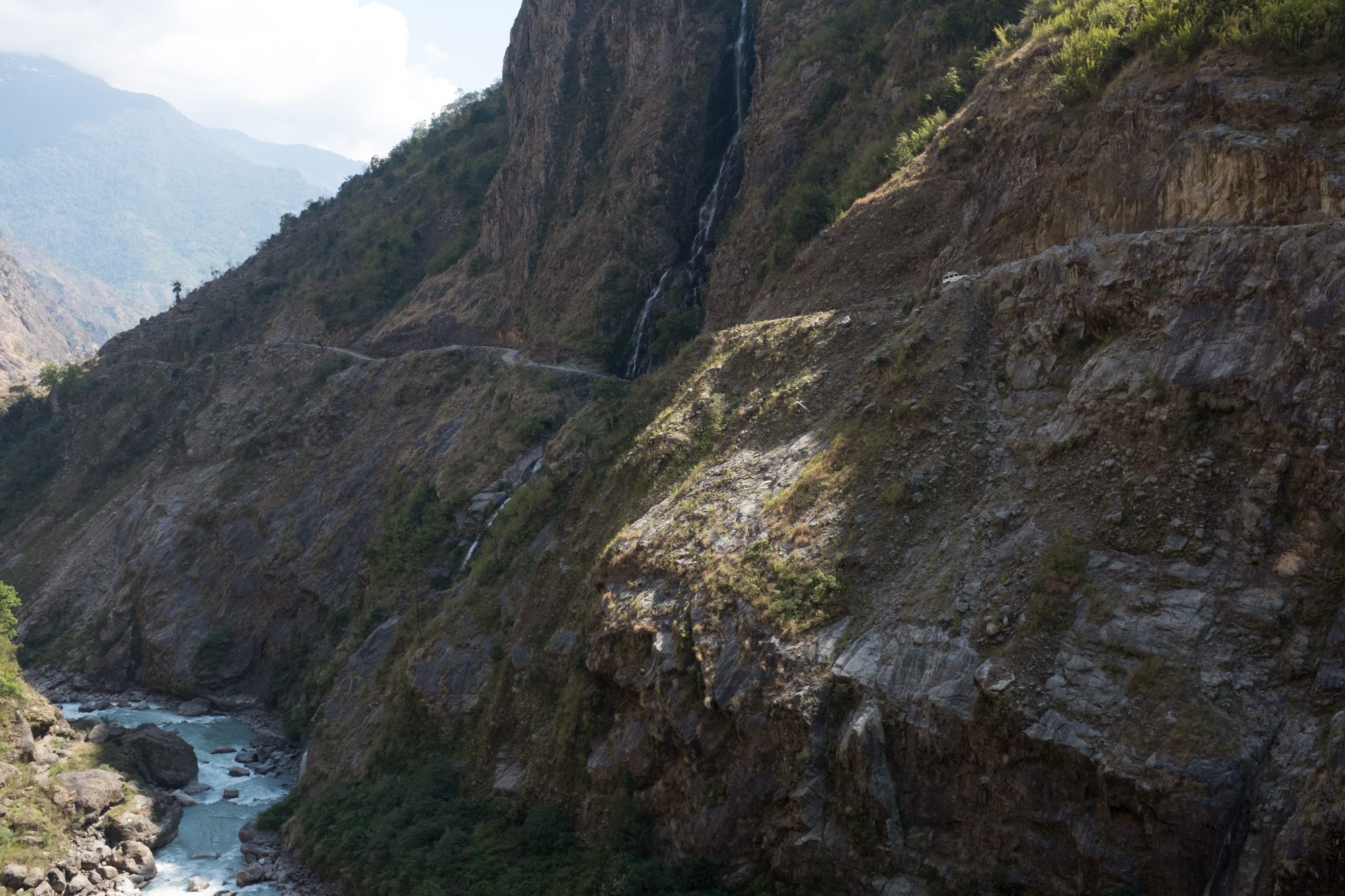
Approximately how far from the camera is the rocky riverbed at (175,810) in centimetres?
2397

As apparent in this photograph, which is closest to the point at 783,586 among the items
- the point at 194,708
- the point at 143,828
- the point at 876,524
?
the point at 876,524

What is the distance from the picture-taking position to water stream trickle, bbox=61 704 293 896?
81.9ft

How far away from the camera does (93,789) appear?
26.6 meters

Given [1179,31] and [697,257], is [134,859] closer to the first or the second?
[697,257]

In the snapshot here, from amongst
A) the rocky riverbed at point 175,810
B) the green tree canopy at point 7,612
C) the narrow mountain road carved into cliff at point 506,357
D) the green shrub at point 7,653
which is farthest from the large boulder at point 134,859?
the narrow mountain road carved into cliff at point 506,357

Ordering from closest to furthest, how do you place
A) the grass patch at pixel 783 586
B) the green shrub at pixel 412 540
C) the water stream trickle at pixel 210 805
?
the grass patch at pixel 783 586 < the water stream trickle at pixel 210 805 < the green shrub at pixel 412 540

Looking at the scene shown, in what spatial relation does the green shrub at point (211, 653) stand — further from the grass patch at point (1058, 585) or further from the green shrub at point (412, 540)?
the grass patch at point (1058, 585)

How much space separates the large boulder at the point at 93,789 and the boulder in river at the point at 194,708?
10.9m

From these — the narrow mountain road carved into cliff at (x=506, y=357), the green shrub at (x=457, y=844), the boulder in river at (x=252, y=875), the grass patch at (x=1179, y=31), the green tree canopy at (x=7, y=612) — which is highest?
the grass patch at (x=1179, y=31)

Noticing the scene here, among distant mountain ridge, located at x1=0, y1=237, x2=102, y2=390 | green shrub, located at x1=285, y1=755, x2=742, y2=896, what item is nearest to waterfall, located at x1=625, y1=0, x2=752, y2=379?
green shrub, located at x1=285, y1=755, x2=742, y2=896

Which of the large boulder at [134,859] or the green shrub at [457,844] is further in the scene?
the large boulder at [134,859]

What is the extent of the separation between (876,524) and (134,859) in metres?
21.3

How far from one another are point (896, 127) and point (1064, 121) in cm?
900

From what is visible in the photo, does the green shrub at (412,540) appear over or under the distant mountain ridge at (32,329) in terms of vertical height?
under
